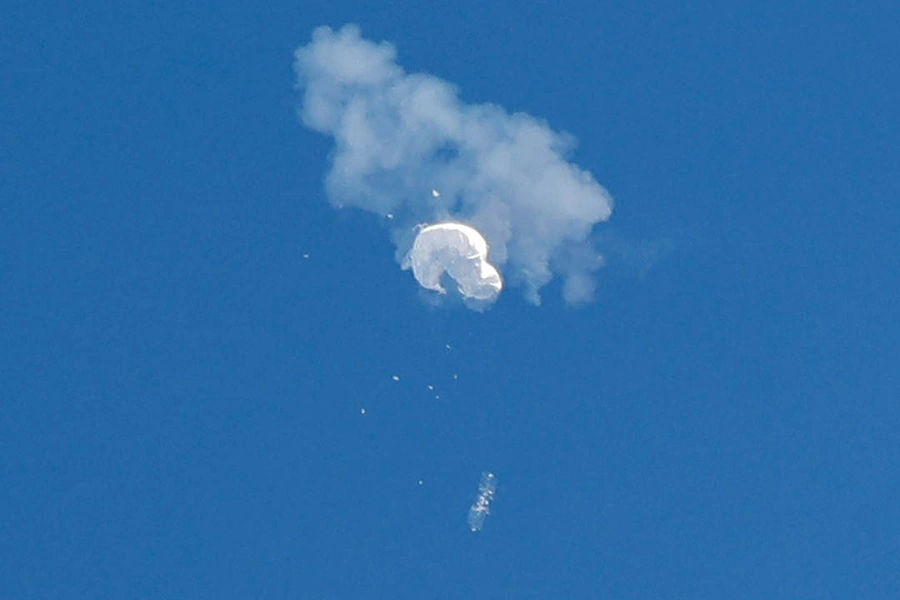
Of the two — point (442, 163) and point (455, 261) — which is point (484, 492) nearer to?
point (455, 261)

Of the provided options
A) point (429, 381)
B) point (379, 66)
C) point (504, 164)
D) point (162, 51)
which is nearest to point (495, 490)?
point (429, 381)

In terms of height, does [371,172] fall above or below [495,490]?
above

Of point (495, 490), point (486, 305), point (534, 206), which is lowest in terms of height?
point (495, 490)

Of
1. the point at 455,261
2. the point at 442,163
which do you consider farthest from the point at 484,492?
the point at 442,163

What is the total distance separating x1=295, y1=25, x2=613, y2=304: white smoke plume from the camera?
4.62 meters

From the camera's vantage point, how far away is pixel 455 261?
15.1 feet

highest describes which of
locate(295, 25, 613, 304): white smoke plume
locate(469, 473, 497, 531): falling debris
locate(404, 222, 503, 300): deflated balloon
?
locate(295, 25, 613, 304): white smoke plume

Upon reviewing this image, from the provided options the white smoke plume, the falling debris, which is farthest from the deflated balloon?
the falling debris

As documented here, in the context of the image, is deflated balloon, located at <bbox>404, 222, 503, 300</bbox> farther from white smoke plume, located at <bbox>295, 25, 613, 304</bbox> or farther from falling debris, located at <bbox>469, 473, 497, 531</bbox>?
falling debris, located at <bbox>469, 473, 497, 531</bbox>

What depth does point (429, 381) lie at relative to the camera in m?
4.67

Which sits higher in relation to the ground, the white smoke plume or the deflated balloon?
the white smoke plume

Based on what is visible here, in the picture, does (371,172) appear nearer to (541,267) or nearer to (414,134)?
(414,134)

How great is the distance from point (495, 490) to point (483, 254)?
2.88 feet

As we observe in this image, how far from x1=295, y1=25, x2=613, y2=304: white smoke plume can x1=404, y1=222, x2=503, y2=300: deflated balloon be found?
37mm
